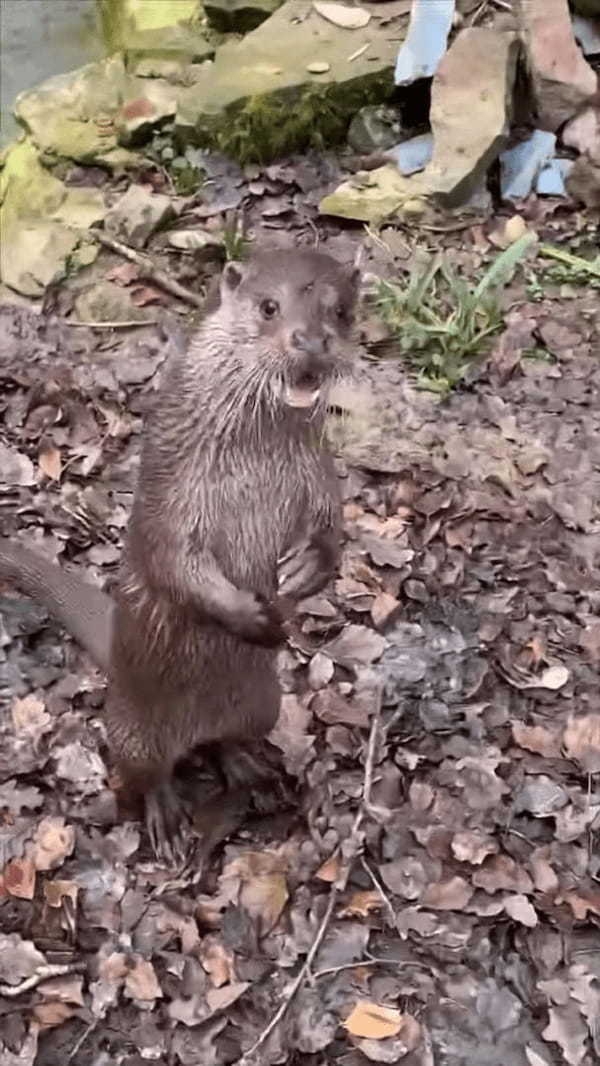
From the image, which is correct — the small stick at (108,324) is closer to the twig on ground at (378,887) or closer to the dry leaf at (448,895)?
the twig on ground at (378,887)

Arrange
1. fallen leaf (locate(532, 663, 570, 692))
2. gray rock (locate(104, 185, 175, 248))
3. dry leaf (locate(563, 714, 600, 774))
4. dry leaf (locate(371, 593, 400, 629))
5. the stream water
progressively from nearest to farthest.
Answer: dry leaf (locate(563, 714, 600, 774)), fallen leaf (locate(532, 663, 570, 692)), dry leaf (locate(371, 593, 400, 629)), gray rock (locate(104, 185, 175, 248)), the stream water

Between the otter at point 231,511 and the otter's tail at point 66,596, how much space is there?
207 mm

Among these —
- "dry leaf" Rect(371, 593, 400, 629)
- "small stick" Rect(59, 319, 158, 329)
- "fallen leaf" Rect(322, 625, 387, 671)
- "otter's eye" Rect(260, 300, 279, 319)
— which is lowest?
"fallen leaf" Rect(322, 625, 387, 671)

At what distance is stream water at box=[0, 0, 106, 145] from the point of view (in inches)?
203

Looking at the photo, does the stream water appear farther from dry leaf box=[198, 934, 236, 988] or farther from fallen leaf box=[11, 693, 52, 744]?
dry leaf box=[198, 934, 236, 988]

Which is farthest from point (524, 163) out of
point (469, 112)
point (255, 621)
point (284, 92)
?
point (255, 621)

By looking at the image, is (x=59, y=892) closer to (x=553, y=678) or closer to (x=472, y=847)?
(x=472, y=847)

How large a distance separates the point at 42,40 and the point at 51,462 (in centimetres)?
263

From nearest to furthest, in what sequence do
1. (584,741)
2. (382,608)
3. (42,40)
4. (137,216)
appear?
1. (584,741)
2. (382,608)
3. (137,216)
4. (42,40)

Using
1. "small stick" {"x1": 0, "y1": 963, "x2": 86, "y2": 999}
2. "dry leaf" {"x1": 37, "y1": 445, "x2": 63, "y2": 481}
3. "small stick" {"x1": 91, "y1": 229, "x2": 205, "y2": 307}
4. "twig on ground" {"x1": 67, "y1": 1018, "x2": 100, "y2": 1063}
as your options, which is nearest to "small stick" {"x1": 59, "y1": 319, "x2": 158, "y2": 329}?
"small stick" {"x1": 91, "y1": 229, "x2": 205, "y2": 307}

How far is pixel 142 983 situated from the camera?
2500 mm

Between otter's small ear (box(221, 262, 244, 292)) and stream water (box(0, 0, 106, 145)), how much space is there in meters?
3.43

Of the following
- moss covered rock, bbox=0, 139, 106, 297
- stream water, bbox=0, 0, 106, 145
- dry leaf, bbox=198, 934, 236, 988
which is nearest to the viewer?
dry leaf, bbox=198, 934, 236, 988

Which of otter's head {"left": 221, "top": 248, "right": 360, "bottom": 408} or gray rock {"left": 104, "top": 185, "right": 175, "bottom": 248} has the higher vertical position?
otter's head {"left": 221, "top": 248, "right": 360, "bottom": 408}
